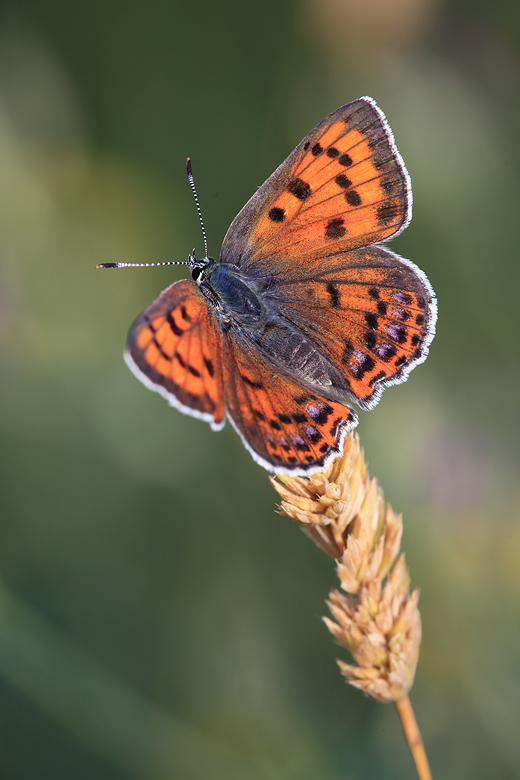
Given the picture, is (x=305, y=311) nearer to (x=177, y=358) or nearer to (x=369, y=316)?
(x=369, y=316)

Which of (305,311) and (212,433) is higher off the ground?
(305,311)

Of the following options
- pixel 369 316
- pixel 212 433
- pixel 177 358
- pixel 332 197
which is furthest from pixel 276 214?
pixel 212 433

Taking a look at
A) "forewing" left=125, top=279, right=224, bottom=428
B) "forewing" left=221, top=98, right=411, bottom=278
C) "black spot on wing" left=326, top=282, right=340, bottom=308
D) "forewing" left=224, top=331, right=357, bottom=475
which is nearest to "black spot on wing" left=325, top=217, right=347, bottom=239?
"forewing" left=221, top=98, right=411, bottom=278

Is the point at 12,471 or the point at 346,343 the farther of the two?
the point at 12,471

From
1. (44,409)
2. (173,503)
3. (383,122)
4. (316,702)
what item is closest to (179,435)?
(173,503)

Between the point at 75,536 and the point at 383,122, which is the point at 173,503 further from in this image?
the point at 383,122

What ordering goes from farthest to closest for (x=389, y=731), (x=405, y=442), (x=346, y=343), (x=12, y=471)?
(x=12, y=471)
(x=405, y=442)
(x=389, y=731)
(x=346, y=343)

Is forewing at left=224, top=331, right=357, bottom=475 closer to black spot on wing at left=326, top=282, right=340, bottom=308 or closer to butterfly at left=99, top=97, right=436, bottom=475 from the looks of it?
butterfly at left=99, top=97, right=436, bottom=475
